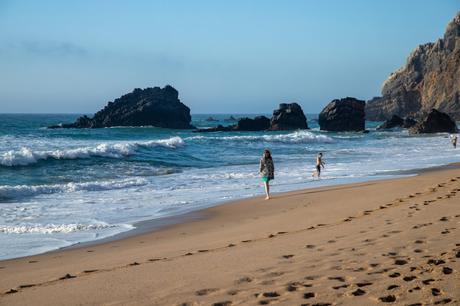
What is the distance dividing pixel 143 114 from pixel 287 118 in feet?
80.1

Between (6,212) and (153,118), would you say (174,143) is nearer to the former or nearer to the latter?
(6,212)

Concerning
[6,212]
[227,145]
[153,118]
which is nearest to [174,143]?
[227,145]

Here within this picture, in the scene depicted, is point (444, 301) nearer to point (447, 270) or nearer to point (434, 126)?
point (447, 270)

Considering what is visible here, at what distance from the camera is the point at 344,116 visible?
7525 centimetres

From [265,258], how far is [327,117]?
234 feet

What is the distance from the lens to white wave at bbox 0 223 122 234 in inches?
388

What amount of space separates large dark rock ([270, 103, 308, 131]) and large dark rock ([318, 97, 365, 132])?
312cm

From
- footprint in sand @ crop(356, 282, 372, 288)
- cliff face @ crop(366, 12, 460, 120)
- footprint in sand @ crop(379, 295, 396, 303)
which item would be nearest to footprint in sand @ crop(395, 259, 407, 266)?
footprint in sand @ crop(356, 282, 372, 288)

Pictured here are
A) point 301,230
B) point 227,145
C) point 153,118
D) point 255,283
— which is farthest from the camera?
point 153,118

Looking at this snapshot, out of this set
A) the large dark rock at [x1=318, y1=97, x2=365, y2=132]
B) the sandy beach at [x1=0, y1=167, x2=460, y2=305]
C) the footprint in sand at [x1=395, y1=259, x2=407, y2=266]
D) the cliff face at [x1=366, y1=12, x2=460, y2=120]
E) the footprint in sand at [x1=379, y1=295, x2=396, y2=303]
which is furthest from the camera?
the cliff face at [x1=366, y1=12, x2=460, y2=120]

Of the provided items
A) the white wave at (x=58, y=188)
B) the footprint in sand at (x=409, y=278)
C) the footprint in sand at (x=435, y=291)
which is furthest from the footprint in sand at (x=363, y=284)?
the white wave at (x=58, y=188)

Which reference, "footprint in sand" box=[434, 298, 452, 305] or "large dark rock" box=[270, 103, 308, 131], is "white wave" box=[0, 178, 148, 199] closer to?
"footprint in sand" box=[434, 298, 452, 305]

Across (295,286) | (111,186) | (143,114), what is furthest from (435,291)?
(143,114)

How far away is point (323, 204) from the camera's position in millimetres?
12367
